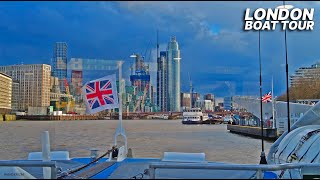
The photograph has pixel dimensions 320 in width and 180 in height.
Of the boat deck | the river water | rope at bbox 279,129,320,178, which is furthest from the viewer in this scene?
the river water

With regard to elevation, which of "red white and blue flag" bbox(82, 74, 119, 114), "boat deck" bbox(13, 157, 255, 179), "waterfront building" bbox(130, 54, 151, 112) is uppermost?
"waterfront building" bbox(130, 54, 151, 112)

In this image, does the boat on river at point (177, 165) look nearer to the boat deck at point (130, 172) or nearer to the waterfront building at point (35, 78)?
the boat deck at point (130, 172)

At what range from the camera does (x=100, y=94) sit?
886cm

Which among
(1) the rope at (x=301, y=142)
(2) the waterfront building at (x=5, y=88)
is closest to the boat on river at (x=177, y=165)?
(1) the rope at (x=301, y=142)

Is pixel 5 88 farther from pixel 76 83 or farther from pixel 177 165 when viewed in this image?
pixel 177 165

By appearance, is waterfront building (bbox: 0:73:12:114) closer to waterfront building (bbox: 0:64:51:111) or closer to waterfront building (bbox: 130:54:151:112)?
waterfront building (bbox: 0:64:51:111)

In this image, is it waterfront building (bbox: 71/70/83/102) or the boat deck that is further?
waterfront building (bbox: 71/70/83/102)

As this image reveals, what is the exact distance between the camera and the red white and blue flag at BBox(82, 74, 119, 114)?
344 inches

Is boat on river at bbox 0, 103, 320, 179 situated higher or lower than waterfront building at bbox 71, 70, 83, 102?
lower

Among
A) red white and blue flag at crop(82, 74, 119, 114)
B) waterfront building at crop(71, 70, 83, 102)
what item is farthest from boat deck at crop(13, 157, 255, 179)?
waterfront building at crop(71, 70, 83, 102)

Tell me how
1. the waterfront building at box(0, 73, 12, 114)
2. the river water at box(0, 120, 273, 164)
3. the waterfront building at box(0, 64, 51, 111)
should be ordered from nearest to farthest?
the waterfront building at box(0, 64, 51, 111) < the waterfront building at box(0, 73, 12, 114) < the river water at box(0, 120, 273, 164)

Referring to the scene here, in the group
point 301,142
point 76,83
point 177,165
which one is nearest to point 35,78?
point 76,83

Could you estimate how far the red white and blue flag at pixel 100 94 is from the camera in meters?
8.73

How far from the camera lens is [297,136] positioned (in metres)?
11.8
